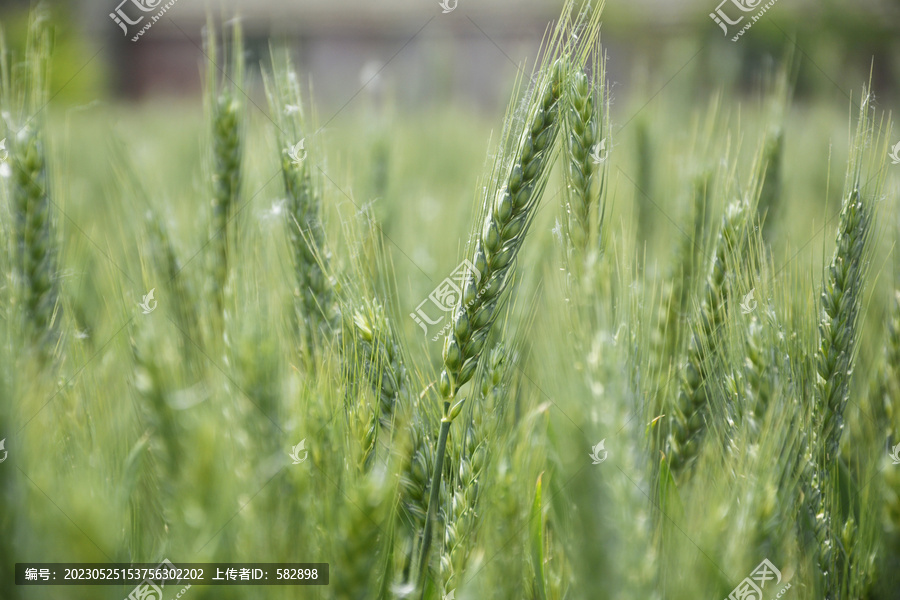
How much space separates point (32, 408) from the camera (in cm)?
62

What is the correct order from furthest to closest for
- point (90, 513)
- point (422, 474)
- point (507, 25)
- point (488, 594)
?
point (507, 25), point (422, 474), point (488, 594), point (90, 513)

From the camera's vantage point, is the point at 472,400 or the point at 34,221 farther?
the point at 34,221

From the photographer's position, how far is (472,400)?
78 cm

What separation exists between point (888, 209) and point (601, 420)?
794mm

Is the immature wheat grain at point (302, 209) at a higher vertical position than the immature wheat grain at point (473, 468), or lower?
higher

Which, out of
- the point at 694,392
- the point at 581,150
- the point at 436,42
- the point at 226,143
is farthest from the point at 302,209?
the point at 436,42

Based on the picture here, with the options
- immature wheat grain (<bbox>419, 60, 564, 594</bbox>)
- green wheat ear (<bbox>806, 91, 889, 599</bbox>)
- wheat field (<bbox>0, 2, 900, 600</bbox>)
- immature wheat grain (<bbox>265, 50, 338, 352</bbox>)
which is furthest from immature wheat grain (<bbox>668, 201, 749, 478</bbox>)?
immature wheat grain (<bbox>265, 50, 338, 352</bbox>)

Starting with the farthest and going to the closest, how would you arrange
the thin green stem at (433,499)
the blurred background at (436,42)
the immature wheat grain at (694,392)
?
the blurred background at (436,42), the immature wheat grain at (694,392), the thin green stem at (433,499)

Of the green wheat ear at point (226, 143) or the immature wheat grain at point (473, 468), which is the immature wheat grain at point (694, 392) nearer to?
the immature wheat grain at point (473, 468)

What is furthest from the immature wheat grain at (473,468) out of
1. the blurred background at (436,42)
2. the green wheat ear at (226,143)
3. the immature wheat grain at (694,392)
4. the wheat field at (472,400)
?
the blurred background at (436,42)

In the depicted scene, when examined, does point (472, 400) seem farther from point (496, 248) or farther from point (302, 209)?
point (302, 209)

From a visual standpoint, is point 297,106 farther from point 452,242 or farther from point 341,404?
point 452,242

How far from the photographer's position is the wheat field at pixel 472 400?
55cm

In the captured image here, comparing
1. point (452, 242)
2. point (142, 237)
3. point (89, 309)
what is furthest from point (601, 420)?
point (89, 309)
